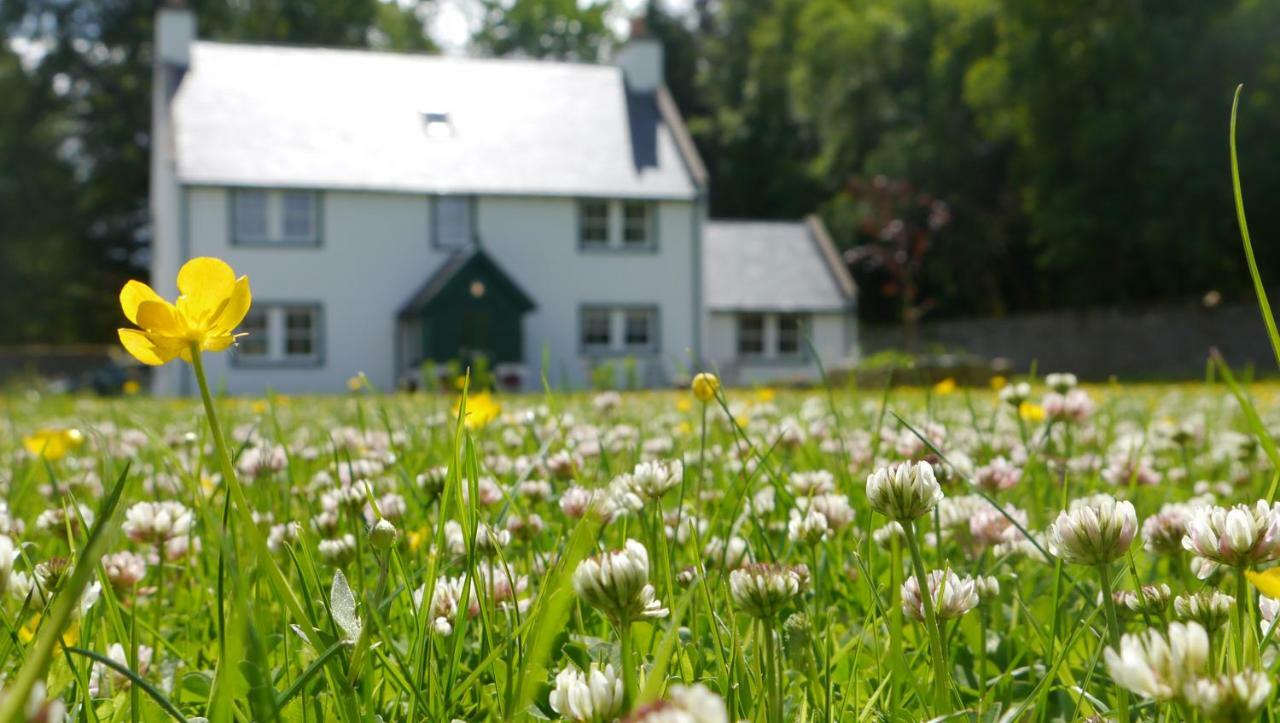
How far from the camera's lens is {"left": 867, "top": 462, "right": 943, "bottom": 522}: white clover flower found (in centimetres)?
96

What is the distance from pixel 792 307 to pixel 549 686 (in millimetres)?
25211

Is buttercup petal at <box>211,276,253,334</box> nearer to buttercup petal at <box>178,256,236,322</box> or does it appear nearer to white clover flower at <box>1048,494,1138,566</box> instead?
buttercup petal at <box>178,256,236,322</box>

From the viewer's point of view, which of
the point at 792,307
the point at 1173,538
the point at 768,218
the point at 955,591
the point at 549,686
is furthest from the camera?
the point at 768,218

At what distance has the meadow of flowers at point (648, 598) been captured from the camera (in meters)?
0.78

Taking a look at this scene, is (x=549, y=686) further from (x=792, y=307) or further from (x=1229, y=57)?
(x=1229, y=57)

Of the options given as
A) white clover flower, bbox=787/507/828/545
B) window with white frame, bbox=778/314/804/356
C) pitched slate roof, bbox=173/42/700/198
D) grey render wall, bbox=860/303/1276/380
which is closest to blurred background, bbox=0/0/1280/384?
grey render wall, bbox=860/303/1276/380

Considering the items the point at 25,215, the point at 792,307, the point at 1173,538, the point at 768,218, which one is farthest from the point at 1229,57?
the point at 25,215

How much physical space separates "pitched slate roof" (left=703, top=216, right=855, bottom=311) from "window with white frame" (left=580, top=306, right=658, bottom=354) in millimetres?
2226

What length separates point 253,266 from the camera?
2202cm

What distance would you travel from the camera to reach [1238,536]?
89 centimetres

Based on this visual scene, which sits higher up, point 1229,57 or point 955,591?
point 1229,57

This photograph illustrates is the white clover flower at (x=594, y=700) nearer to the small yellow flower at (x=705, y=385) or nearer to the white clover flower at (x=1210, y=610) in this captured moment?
the white clover flower at (x=1210, y=610)

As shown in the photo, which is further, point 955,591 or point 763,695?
point 955,591

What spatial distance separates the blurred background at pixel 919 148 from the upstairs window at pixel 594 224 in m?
6.35
